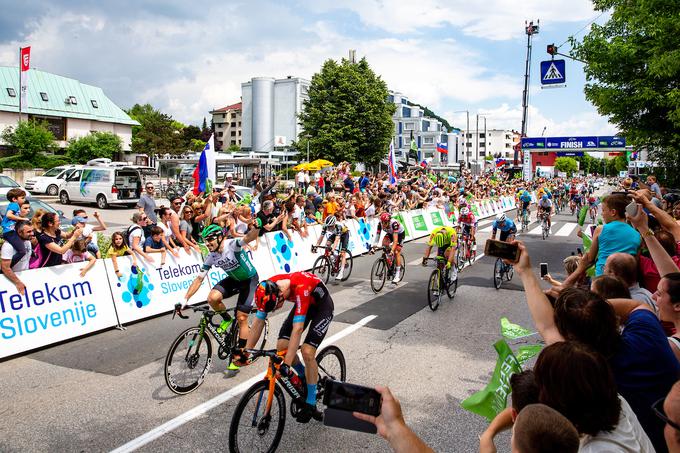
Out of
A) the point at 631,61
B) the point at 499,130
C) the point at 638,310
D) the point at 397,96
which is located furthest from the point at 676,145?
A: the point at 499,130

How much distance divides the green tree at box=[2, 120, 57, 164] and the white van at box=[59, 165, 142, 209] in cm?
1948

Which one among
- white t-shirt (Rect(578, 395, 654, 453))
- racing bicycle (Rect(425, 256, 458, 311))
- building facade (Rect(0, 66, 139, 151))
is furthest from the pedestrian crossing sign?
building facade (Rect(0, 66, 139, 151))

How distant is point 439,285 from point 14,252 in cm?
695

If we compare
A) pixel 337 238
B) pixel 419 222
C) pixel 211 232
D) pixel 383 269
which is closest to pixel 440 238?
pixel 383 269

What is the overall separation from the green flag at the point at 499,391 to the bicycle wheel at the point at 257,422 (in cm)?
171

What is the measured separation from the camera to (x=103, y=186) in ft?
92.5

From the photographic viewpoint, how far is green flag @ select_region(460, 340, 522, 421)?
3619 millimetres

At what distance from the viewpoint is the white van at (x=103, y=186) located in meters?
28.1

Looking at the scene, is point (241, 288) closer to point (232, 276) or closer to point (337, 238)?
point (232, 276)

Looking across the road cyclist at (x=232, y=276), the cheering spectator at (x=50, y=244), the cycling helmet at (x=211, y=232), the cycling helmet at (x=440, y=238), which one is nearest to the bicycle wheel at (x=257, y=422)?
the road cyclist at (x=232, y=276)

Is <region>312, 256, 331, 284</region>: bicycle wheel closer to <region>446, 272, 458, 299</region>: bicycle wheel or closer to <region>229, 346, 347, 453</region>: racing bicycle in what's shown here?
<region>446, 272, 458, 299</region>: bicycle wheel

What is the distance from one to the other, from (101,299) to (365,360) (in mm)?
4576

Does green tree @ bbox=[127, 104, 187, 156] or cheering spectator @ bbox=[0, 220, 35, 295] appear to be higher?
green tree @ bbox=[127, 104, 187, 156]

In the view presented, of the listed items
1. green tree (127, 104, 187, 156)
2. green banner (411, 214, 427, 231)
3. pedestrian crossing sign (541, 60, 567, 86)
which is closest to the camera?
pedestrian crossing sign (541, 60, 567, 86)
